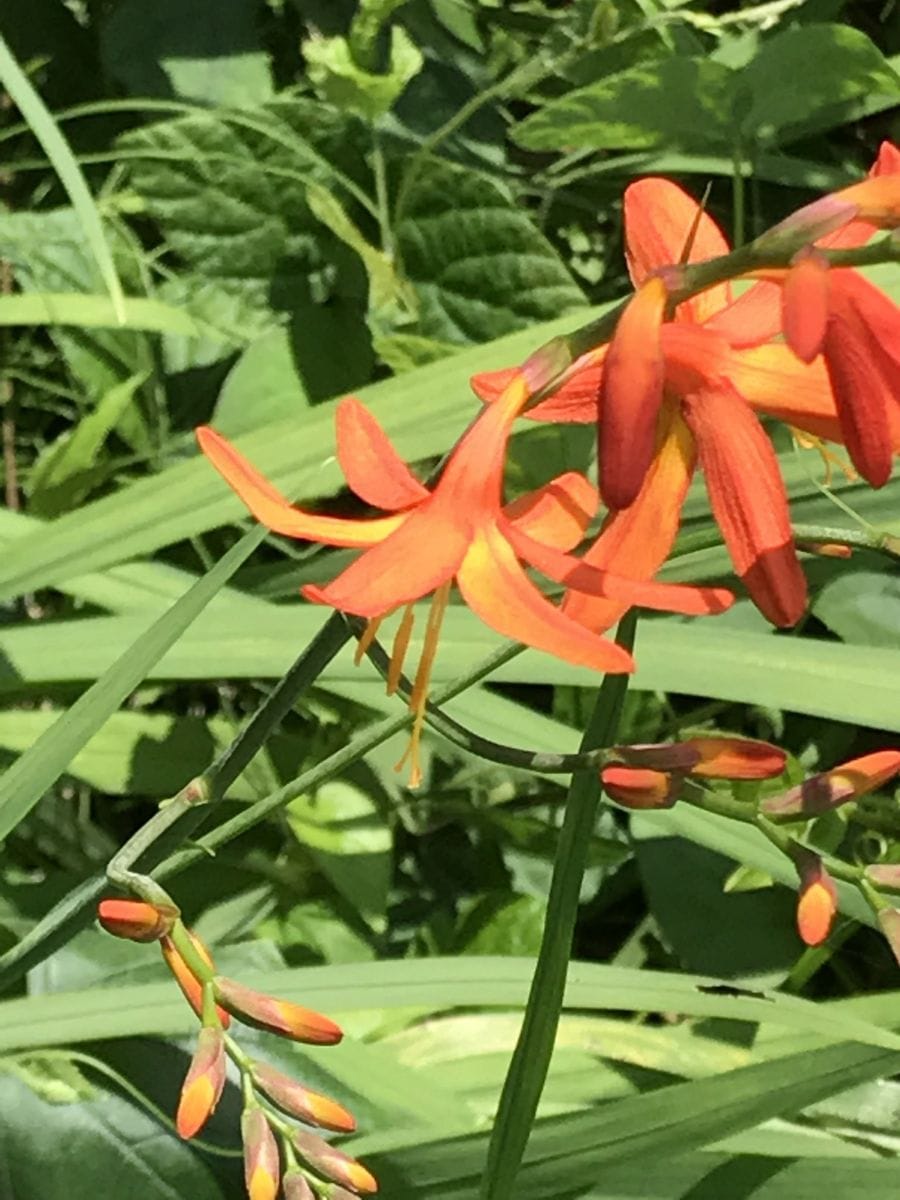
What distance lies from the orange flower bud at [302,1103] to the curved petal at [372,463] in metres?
0.27

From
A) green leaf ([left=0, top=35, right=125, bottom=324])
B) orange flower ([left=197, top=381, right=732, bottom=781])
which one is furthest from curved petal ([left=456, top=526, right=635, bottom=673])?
green leaf ([left=0, top=35, right=125, bottom=324])

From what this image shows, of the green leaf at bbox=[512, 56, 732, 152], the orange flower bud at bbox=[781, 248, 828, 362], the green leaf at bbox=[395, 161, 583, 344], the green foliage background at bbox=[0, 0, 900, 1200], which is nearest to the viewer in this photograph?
the orange flower bud at bbox=[781, 248, 828, 362]

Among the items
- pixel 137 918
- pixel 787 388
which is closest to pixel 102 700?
pixel 137 918

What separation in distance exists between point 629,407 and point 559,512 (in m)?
0.12

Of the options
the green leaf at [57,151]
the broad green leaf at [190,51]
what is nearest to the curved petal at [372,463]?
the green leaf at [57,151]

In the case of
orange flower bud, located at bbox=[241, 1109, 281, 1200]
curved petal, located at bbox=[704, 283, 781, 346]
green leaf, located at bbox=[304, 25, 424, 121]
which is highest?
green leaf, located at bbox=[304, 25, 424, 121]

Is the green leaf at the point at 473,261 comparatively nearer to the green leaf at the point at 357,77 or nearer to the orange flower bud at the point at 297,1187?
the green leaf at the point at 357,77

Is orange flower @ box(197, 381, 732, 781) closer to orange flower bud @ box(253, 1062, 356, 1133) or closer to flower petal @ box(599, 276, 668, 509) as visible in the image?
flower petal @ box(599, 276, 668, 509)

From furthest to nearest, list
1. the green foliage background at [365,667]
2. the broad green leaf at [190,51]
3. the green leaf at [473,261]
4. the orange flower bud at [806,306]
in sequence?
the broad green leaf at [190,51], the green leaf at [473,261], the green foliage background at [365,667], the orange flower bud at [806,306]

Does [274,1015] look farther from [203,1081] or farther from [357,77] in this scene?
[357,77]

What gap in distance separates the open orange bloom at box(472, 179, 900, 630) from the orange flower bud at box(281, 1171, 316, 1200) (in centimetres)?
28

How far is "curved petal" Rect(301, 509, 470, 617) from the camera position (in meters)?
0.38

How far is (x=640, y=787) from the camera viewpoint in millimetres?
486

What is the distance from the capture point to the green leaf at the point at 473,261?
1102mm
